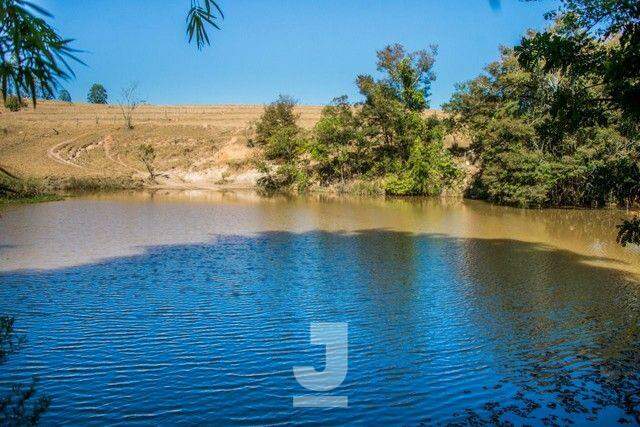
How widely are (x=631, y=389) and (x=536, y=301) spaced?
5788mm

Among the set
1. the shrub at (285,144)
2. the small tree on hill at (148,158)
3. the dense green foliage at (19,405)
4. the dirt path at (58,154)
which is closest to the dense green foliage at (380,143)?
the shrub at (285,144)

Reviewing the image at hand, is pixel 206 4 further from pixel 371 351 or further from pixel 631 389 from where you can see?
pixel 631 389

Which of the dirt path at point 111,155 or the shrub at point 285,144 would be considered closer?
the shrub at point 285,144

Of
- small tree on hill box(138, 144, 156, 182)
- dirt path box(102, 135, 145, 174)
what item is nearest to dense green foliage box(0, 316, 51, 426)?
small tree on hill box(138, 144, 156, 182)

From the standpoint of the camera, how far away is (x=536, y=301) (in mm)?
14289

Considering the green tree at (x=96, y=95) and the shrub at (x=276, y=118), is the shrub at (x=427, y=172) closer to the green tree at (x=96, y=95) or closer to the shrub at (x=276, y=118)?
the shrub at (x=276, y=118)

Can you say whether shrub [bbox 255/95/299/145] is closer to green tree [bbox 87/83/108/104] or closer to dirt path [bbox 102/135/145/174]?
dirt path [bbox 102/135/145/174]

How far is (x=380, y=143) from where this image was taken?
55688mm

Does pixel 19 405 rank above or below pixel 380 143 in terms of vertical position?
below

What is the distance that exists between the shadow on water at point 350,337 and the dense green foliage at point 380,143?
102 ft

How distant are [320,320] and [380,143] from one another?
44849 mm

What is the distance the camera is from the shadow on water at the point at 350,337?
26.4 ft

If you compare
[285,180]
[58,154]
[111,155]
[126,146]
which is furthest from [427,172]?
[58,154]

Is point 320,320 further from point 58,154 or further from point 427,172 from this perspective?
point 58,154
